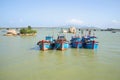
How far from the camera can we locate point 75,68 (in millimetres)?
17328

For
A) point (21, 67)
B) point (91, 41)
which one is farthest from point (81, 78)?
point (91, 41)

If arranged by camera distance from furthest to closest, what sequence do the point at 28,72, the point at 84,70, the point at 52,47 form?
the point at 52,47, the point at 84,70, the point at 28,72

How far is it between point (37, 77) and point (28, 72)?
169 centimetres

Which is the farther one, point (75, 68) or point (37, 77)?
point (75, 68)

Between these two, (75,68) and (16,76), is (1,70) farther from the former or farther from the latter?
(75,68)

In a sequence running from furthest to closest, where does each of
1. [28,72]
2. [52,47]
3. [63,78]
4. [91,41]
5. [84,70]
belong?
1. [91,41]
2. [52,47]
3. [84,70]
4. [28,72]
5. [63,78]

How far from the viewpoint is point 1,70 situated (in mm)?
15969

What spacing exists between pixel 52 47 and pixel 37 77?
50.0 ft

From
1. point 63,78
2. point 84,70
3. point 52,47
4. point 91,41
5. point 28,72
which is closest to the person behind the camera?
point 63,78

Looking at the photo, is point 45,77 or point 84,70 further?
point 84,70

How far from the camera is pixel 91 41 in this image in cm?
3128

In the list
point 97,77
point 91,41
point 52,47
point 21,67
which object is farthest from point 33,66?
point 91,41

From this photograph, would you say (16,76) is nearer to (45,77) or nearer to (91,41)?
(45,77)

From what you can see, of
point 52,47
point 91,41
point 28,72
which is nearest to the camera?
point 28,72
